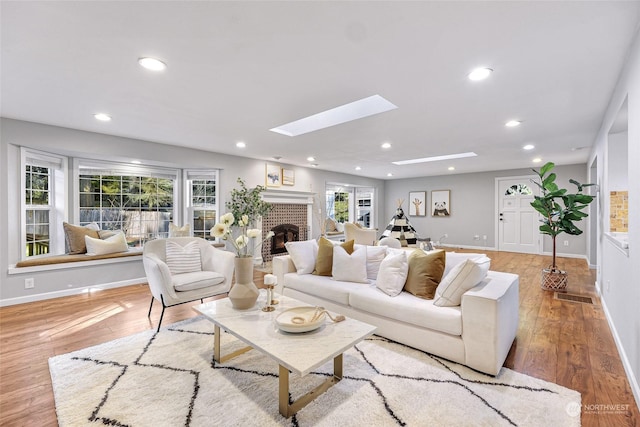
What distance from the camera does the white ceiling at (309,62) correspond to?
1.56 metres

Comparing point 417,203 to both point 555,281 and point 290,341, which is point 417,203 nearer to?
point 555,281

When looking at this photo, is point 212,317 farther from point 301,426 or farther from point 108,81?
point 108,81

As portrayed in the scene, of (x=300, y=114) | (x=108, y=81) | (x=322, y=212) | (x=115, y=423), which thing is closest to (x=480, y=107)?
(x=300, y=114)

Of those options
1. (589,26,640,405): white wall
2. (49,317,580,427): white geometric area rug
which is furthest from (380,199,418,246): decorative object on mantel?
(589,26,640,405): white wall

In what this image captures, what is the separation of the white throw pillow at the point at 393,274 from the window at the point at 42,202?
4.36 meters

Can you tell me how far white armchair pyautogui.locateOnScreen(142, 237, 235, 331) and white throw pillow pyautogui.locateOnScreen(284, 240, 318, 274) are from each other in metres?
0.70

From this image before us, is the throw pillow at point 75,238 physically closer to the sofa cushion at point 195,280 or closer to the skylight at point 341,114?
the sofa cushion at point 195,280

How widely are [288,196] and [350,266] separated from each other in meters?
3.82

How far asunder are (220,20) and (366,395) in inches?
94.0

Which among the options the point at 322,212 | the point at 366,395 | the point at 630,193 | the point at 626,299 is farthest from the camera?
the point at 322,212

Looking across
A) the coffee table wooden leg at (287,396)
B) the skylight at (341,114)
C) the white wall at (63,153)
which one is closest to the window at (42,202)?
the white wall at (63,153)

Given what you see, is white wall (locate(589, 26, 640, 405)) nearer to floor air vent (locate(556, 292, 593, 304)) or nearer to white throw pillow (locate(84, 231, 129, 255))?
floor air vent (locate(556, 292, 593, 304))

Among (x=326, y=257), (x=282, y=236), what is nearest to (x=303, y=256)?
(x=326, y=257)

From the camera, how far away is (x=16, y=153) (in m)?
3.41
